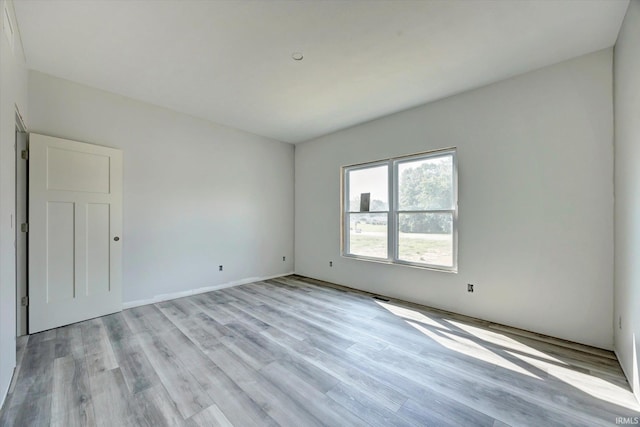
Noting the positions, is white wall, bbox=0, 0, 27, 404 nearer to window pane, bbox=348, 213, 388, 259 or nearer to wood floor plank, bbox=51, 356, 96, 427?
wood floor plank, bbox=51, 356, 96, 427

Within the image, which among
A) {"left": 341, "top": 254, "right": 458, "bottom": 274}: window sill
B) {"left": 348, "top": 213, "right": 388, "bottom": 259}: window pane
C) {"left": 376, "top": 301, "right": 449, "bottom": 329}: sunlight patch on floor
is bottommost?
{"left": 376, "top": 301, "right": 449, "bottom": 329}: sunlight patch on floor

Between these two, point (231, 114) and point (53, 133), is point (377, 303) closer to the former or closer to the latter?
point (231, 114)

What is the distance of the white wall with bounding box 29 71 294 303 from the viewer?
329 cm

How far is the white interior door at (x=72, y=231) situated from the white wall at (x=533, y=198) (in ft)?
13.1

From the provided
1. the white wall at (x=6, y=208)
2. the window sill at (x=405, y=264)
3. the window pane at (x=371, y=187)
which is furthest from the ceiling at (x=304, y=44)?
the window sill at (x=405, y=264)

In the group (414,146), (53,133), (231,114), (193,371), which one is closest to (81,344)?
(193,371)

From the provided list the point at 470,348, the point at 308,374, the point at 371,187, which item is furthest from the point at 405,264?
the point at 308,374

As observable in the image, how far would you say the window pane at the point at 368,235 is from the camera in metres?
4.37

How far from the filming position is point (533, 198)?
2871 millimetres

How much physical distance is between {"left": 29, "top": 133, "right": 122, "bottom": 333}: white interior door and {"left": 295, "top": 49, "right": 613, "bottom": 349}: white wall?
4002mm

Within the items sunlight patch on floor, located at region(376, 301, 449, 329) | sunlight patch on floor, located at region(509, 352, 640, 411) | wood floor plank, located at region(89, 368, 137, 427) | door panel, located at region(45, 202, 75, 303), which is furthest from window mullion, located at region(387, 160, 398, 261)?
door panel, located at region(45, 202, 75, 303)

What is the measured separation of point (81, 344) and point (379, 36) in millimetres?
4078

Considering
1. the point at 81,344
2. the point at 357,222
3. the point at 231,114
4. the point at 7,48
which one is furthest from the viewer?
the point at 357,222

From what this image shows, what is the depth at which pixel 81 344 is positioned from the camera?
2.60 m
